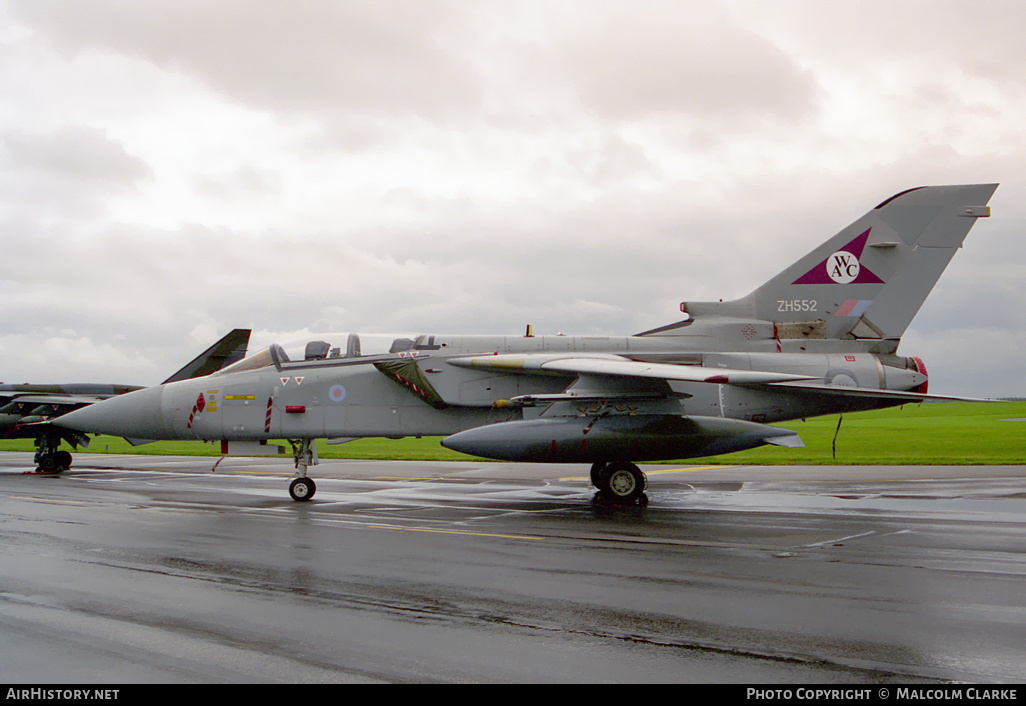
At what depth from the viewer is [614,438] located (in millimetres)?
12094

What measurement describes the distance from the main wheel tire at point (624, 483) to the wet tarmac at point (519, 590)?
59 centimetres

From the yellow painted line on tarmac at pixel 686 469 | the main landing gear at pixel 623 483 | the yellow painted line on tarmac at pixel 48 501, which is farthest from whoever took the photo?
the yellow painted line on tarmac at pixel 686 469

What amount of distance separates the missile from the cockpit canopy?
93.2 inches

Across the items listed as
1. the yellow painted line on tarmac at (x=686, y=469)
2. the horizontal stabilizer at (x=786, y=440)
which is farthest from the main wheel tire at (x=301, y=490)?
the yellow painted line on tarmac at (x=686, y=469)

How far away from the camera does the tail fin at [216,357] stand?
25.4 metres

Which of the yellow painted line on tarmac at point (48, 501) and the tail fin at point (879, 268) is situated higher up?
the tail fin at point (879, 268)

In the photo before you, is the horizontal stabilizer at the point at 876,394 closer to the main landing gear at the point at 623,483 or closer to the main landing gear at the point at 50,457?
the main landing gear at the point at 623,483

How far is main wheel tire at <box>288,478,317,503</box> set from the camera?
522 inches

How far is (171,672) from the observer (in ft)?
14.3

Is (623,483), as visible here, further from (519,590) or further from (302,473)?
(519,590)

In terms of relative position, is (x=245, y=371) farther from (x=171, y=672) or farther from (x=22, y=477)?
(x=22, y=477)

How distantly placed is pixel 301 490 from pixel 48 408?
14.2 metres

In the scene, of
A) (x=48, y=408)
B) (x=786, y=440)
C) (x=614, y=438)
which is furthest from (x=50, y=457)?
(x=786, y=440)

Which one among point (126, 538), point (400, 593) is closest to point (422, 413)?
point (126, 538)
